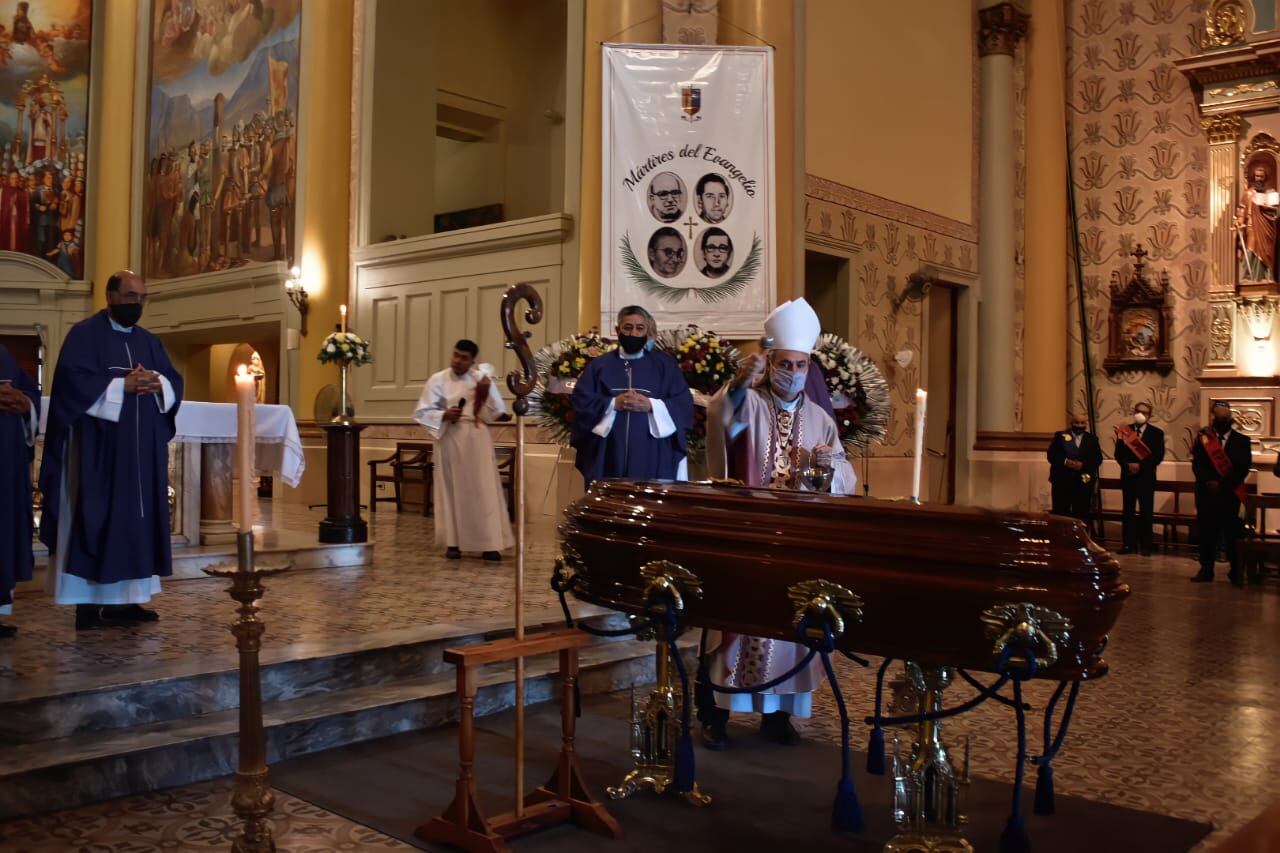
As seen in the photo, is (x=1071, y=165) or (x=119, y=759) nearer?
(x=119, y=759)

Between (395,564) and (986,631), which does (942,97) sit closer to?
(395,564)

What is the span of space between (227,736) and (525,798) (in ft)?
3.66

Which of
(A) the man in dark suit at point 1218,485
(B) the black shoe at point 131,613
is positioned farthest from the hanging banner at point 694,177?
(B) the black shoe at point 131,613

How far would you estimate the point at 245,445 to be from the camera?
7.32 feet

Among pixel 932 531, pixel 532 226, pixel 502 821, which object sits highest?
pixel 532 226

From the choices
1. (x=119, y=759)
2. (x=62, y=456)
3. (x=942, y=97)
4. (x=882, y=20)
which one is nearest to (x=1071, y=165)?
(x=942, y=97)

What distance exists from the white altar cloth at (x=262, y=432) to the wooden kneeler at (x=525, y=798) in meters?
4.14

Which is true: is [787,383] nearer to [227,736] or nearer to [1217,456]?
[227,736]

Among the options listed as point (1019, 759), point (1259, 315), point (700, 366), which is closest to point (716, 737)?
point (1019, 759)

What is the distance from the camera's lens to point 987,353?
46.0 ft

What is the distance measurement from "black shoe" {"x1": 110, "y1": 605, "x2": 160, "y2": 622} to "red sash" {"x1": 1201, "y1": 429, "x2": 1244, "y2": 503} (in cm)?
877

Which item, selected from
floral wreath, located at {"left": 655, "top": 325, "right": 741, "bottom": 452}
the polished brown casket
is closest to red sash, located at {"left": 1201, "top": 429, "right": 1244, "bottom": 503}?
floral wreath, located at {"left": 655, "top": 325, "right": 741, "bottom": 452}

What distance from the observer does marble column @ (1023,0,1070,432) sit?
1400cm

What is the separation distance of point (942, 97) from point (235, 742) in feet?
38.7
